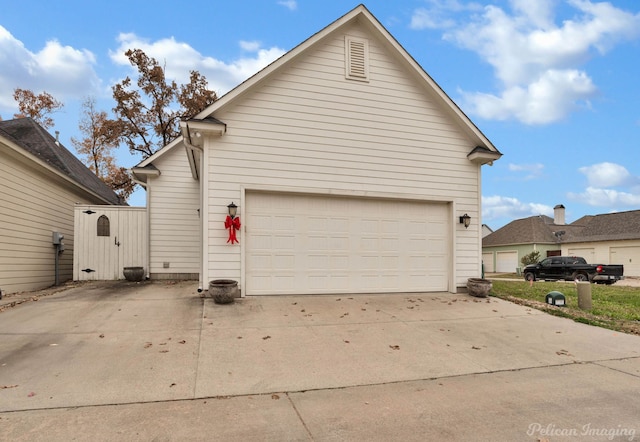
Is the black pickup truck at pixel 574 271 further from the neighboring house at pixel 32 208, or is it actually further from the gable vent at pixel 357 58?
the neighboring house at pixel 32 208

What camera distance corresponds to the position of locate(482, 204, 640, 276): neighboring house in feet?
88.9

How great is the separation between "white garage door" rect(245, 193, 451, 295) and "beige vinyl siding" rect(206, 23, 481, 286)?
0.36 m

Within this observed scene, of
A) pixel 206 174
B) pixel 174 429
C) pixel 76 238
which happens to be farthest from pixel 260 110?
pixel 76 238

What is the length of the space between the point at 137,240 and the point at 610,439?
494 inches

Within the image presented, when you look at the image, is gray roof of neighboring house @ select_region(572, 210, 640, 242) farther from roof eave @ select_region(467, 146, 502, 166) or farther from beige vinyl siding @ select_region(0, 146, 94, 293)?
beige vinyl siding @ select_region(0, 146, 94, 293)

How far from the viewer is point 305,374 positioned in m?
4.31

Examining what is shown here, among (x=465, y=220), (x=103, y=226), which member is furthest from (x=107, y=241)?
(x=465, y=220)

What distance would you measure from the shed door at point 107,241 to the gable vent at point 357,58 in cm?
816

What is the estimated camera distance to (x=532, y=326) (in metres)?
6.82

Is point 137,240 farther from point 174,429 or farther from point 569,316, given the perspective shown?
point 569,316

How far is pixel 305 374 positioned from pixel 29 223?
10.4 m

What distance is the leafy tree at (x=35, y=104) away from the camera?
23.9 m

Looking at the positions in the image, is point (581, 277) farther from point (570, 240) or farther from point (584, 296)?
point (570, 240)

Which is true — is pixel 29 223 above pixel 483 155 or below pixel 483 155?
below
